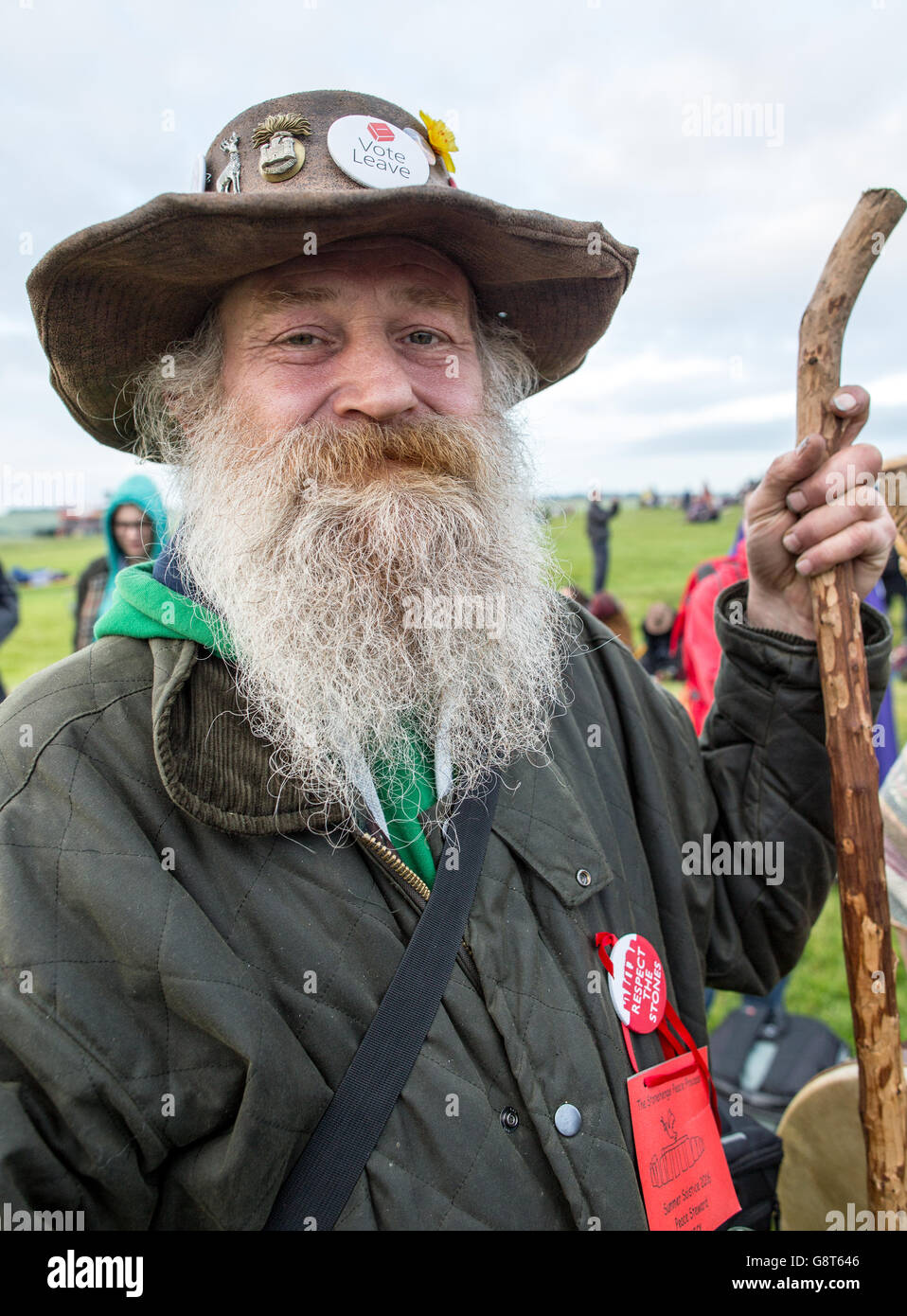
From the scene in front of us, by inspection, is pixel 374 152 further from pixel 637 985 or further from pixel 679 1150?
pixel 679 1150

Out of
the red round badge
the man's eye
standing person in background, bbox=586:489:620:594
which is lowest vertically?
the red round badge

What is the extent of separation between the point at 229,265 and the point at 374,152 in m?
0.38

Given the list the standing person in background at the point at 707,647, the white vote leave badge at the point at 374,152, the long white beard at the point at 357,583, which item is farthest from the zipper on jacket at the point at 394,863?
the standing person in background at the point at 707,647

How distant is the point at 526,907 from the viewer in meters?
1.54

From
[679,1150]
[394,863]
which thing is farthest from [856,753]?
[394,863]

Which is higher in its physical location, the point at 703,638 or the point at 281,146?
the point at 281,146

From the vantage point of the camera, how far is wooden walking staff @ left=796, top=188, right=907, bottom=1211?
172 centimetres

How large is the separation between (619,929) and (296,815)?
690 millimetres

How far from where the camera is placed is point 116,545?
5.01 meters

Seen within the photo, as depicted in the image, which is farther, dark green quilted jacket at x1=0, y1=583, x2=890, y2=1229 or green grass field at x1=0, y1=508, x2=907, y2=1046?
green grass field at x1=0, y1=508, x2=907, y2=1046

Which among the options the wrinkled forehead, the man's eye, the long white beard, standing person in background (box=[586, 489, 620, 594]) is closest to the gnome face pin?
the wrinkled forehead

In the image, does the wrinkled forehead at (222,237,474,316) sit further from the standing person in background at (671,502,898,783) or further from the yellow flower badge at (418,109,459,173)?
the standing person in background at (671,502,898,783)

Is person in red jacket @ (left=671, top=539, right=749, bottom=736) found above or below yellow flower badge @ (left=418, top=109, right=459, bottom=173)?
below

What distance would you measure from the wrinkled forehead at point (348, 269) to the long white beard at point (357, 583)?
10.2 inches
